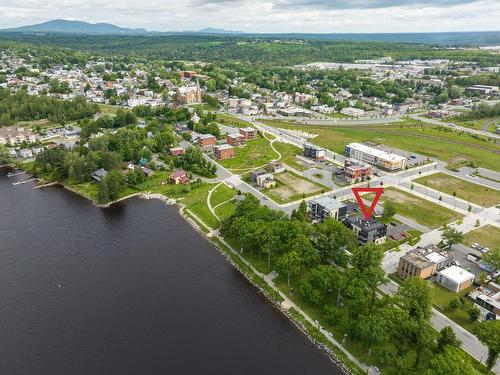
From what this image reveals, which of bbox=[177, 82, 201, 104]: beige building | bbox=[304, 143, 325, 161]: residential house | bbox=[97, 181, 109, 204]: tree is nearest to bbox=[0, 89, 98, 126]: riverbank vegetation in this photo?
bbox=[177, 82, 201, 104]: beige building

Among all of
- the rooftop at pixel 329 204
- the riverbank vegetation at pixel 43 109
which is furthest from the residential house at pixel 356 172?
the riverbank vegetation at pixel 43 109

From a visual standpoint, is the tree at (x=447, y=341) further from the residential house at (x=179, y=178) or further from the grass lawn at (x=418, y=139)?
the grass lawn at (x=418, y=139)

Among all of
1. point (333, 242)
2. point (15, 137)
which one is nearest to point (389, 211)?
point (333, 242)

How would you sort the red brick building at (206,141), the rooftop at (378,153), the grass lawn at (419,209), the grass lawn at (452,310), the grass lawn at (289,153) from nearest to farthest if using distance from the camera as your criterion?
the grass lawn at (452,310) → the grass lawn at (419,209) → the rooftop at (378,153) → the grass lawn at (289,153) → the red brick building at (206,141)

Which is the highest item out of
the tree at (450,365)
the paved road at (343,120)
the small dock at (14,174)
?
the tree at (450,365)

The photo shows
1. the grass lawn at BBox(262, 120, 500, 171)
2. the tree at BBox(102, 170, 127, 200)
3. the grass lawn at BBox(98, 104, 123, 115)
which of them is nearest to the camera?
the tree at BBox(102, 170, 127, 200)

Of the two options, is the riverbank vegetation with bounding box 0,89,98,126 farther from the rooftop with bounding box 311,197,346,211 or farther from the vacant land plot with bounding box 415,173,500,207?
the vacant land plot with bounding box 415,173,500,207

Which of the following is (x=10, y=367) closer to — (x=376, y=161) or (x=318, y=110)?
(x=376, y=161)
